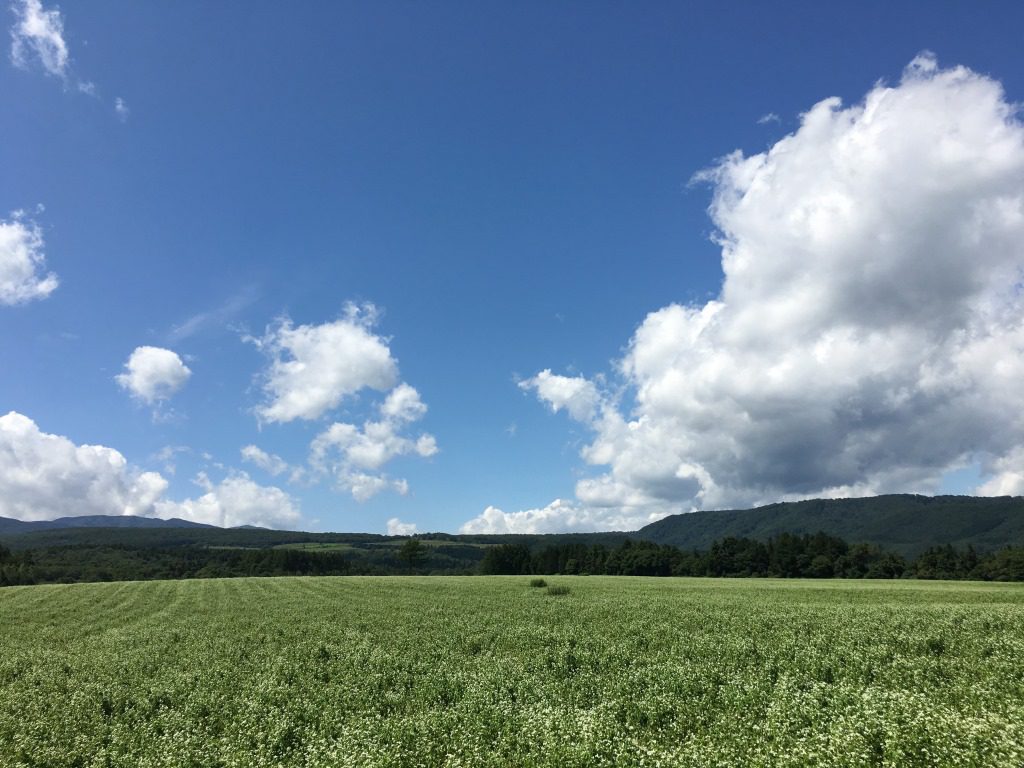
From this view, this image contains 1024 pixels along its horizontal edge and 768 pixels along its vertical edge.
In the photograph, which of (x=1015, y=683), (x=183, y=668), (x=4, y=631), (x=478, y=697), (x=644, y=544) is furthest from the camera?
(x=644, y=544)

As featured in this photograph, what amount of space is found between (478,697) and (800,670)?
1170cm

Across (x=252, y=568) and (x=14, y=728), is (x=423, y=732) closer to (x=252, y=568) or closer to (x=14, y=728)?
(x=14, y=728)

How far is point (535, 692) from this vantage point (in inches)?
753

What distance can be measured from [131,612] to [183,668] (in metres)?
34.6

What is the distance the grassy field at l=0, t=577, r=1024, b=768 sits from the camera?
44.0 feet

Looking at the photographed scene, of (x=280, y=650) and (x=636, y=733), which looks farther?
(x=280, y=650)

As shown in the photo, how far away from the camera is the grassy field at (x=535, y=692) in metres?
13.4

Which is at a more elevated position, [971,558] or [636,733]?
[636,733]

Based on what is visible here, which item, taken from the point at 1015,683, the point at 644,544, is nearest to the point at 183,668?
the point at 1015,683

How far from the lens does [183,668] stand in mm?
26547

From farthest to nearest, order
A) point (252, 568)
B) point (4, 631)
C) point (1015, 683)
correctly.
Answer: point (252, 568), point (4, 631), point (1015, 683)

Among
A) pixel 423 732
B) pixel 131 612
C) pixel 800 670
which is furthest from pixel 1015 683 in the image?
pixel 131 612

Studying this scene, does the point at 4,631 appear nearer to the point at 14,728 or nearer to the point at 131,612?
the point at 131,612

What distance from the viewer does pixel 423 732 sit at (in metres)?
15.7
